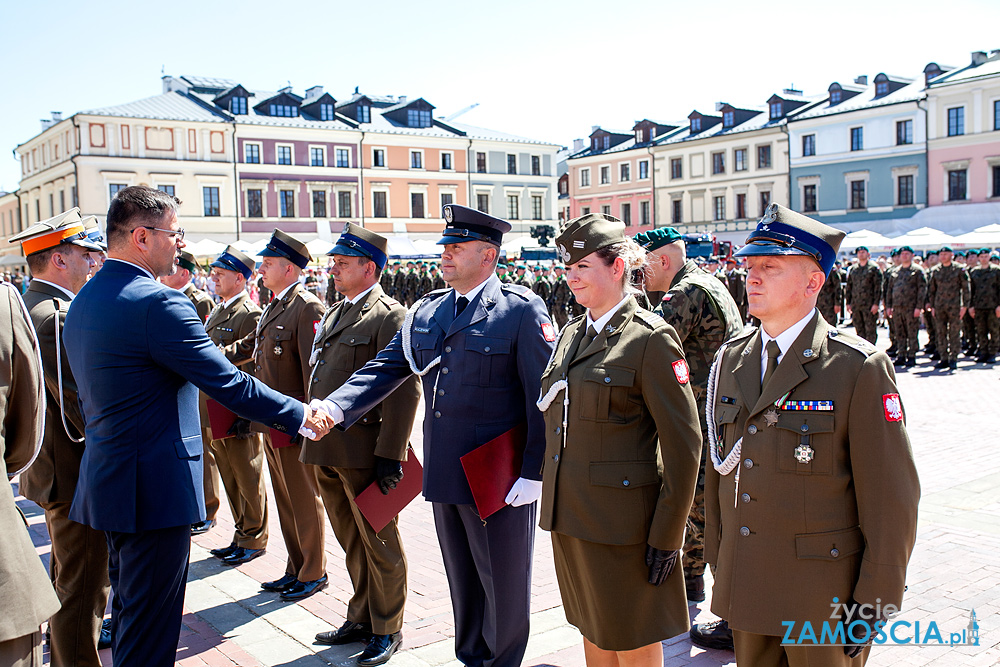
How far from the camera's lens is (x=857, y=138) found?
48.2 meters

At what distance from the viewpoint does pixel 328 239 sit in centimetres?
5091

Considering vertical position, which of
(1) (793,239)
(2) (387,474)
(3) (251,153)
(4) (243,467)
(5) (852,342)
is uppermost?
(3) (251,153)

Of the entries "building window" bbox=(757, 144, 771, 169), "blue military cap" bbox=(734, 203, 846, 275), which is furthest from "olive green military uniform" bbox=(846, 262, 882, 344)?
"building window" bbox=(757, 144, 771, 169)

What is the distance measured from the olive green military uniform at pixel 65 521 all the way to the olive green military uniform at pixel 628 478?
261 cm

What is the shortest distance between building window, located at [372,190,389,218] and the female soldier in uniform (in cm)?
5285

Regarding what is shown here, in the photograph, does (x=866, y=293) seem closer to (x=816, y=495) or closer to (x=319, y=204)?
(x=816, y=495)

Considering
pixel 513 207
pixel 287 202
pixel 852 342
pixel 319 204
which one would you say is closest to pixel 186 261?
pixel 852 342

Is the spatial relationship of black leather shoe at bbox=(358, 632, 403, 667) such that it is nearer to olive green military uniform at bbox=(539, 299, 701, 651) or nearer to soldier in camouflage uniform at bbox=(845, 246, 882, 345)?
olive green military uniform at bbox=(539, 299, 701, 651)

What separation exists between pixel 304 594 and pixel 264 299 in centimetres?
2137

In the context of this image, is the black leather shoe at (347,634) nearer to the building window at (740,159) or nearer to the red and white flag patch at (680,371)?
the red and white flag patch at (680,371)

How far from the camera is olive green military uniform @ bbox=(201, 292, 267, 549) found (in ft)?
20.3

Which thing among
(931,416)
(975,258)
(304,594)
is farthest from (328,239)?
(304,594)

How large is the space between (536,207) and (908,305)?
45987 millimetres

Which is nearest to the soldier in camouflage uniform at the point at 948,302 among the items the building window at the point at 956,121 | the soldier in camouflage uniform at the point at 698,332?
the soldier in camouflage uniform at the point at 698,332
